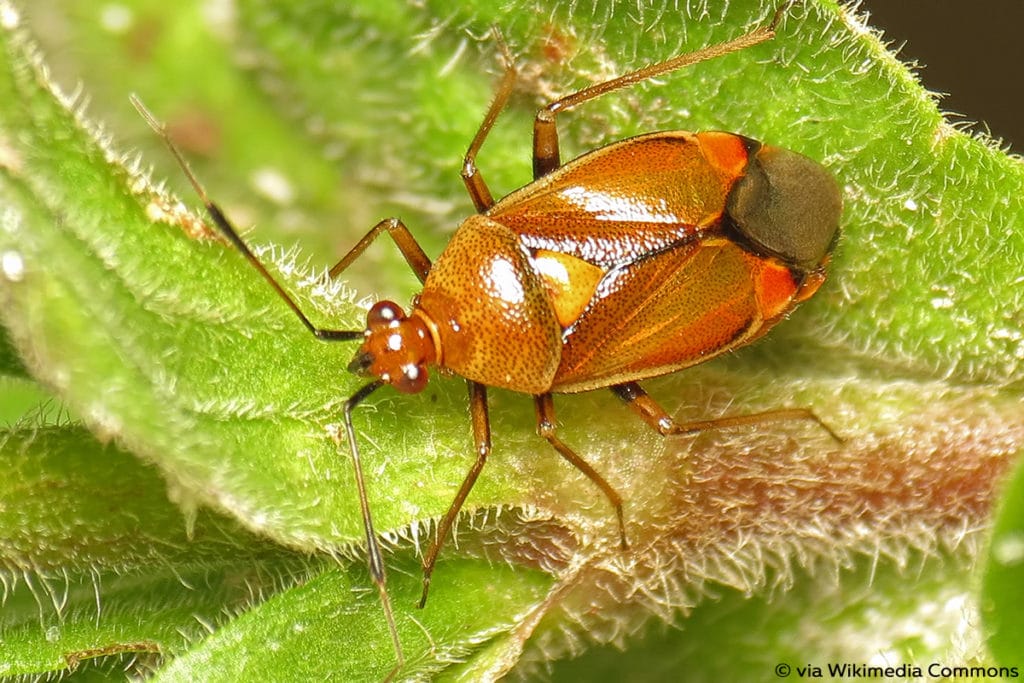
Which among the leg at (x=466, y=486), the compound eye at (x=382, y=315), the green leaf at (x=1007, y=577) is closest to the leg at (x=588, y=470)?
the leg at (x=466, y=486)

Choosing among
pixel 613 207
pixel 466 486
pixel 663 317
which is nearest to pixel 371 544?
pixel 466 486

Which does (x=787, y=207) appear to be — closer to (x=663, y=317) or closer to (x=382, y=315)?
(x=663, y=317)

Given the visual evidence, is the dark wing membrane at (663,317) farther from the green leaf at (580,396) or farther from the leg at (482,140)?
the leg at (482,140)

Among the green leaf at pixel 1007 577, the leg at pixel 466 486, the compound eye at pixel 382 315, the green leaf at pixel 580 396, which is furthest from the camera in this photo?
the compound eye at pixel 382 315

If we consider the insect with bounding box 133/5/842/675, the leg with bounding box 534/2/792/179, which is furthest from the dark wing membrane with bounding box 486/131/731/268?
the leg with bounding box 534/2/792/179

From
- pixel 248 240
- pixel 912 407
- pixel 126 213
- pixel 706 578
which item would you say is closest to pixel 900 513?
pixel 912 407

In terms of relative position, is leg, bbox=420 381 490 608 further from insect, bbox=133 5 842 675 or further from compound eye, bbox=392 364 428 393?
compound eye, bbox=392 364 428 393
